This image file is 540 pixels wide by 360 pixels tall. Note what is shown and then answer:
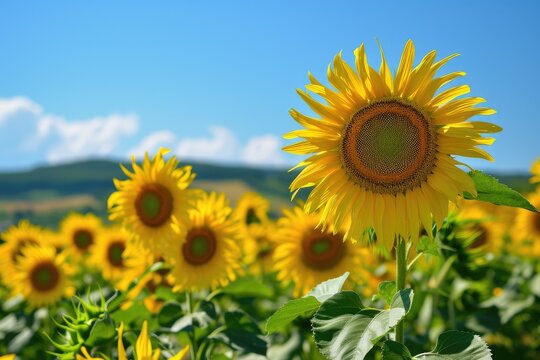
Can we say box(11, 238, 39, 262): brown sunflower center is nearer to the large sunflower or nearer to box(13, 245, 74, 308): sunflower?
box(13, 245, 74, 308): sunflower

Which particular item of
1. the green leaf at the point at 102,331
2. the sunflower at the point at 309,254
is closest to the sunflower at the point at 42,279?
the sunflower at the point at 309,254

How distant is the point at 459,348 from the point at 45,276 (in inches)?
210

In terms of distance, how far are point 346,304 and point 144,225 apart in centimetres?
281

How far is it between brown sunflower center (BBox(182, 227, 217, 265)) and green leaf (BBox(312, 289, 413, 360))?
2.49m

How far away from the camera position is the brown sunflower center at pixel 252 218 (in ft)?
26.8

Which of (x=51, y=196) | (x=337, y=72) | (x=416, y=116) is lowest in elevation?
(x=51, y=196)

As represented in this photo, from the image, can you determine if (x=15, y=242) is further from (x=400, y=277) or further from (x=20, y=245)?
(x=400, y=277)

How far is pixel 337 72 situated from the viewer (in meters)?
2.88

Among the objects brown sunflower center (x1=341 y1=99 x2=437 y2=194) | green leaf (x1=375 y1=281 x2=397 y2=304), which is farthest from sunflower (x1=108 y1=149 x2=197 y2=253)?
green leaf (x1=375 y1=281 x2=397 y2=304)

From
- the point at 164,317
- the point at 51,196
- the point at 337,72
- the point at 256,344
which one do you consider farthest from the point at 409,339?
the point at 51,196

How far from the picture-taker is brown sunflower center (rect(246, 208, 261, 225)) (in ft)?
26.8

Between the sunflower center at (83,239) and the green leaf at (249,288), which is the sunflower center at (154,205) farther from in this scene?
the sunflower center at (83,239)

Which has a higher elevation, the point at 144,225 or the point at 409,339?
the point at 144,225

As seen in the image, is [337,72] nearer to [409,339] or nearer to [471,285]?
[409,339]
